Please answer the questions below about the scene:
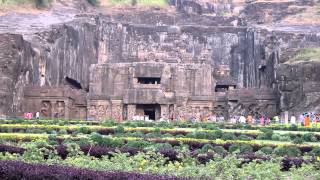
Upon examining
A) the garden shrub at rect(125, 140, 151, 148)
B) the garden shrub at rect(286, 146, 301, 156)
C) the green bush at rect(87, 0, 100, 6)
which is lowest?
the garden shrub at rect(286, 146, 301, 156)

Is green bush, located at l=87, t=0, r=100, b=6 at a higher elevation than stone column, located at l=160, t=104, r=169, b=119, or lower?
higher

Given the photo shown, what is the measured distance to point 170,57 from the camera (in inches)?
2130

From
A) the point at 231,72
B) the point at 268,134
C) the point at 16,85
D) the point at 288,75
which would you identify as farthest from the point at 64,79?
the point at 268,134

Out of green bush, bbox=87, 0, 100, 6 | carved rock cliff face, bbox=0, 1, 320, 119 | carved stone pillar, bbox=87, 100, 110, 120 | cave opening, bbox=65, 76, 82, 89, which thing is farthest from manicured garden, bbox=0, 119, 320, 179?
green bush, bbox=87, 0, 100, 6

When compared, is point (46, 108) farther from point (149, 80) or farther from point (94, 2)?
point (94, 2)

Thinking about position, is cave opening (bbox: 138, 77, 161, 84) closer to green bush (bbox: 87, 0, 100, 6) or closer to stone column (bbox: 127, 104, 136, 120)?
stone column (bbox: 127, 104, 136, 120)

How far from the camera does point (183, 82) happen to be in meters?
44.7

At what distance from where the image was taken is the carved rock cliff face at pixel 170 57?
4238cm

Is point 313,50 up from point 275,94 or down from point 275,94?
up

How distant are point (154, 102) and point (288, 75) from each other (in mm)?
10353

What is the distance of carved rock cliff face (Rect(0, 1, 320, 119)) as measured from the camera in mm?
42375

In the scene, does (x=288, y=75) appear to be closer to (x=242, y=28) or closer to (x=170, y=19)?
(x=242, y=28)

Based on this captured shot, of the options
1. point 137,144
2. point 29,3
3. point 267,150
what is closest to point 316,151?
point 267,150

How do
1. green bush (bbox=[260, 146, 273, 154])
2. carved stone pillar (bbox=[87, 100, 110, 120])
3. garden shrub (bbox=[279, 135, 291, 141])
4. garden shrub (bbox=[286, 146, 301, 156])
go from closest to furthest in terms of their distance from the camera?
garden shrub (bbox=[286, 146, 301, 156]) < green bush (bbox=[260, 146, 273, 154]) < garden shrub (bbox=[279, 135, 291, 141]) < carved stone pillar (bbox=[87, 100, 110, 120])
